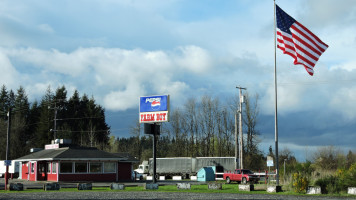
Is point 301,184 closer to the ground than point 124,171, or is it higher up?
higher up

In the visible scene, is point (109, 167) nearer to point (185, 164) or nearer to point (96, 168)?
point (96, 168)

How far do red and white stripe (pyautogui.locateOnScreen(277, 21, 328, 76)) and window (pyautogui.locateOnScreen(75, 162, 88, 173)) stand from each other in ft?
101

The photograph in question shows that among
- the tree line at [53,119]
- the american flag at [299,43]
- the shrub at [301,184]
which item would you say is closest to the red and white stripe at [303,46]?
the american flag at [299,43]

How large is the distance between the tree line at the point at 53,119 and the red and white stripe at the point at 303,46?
216 feet

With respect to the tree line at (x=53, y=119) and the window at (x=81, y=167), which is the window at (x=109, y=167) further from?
the tree line at (x=53, y=119)

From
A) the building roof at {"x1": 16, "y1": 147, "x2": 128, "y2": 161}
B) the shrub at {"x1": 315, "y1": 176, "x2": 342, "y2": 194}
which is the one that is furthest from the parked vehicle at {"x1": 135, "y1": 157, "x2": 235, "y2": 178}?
the shrub at {"x1": 315, "y1": 176, "x2": 342, "y2": 194}

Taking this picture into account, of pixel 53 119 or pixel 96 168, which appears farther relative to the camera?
pixel 53 119

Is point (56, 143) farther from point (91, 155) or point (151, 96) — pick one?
point (151, 96)

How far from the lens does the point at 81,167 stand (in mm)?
50656

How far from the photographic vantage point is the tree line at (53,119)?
8962cm

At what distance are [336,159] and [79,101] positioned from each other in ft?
204

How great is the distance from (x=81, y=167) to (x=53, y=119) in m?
42.8

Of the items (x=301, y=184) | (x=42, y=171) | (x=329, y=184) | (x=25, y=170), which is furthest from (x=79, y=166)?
(x=329, y=184)

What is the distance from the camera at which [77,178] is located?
164 feet
